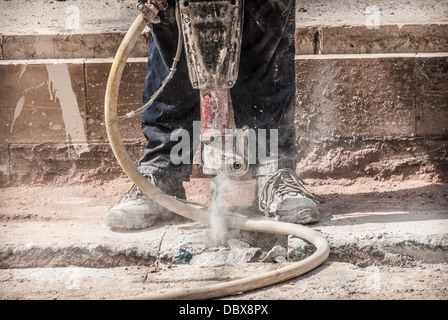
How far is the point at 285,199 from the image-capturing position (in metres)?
2.45

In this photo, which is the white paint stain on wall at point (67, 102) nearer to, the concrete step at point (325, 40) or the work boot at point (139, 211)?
the concrete step at point (325, 40)

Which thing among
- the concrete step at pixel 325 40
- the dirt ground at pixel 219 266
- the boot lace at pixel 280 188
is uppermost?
the concrete step at pixel 325 40

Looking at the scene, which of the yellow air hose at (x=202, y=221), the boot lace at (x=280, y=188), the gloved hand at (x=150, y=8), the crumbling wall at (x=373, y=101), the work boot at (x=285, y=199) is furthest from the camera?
the crumbling wall at (x=373, y=101)

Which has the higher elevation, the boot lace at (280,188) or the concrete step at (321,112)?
the concrete step at (321,112)

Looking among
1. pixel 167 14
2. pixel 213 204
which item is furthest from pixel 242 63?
pixel 213 204

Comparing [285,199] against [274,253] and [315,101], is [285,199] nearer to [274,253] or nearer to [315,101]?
[274,253]

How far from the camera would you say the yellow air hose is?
1.84 m

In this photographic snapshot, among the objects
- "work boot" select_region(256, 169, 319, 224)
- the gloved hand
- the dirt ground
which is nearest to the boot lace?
"work boot" select_region(256, 169, 319, 224)

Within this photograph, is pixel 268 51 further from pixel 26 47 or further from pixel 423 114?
pixel 26 47

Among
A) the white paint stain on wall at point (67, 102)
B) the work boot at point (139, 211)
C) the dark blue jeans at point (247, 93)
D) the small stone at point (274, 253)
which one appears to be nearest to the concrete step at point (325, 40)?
the white paint stain on wall at point (67, 102)

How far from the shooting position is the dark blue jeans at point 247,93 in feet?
8.33

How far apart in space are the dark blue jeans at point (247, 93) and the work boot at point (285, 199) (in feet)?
0.18

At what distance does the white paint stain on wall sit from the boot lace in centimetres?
116

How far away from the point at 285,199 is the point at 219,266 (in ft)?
1.49
